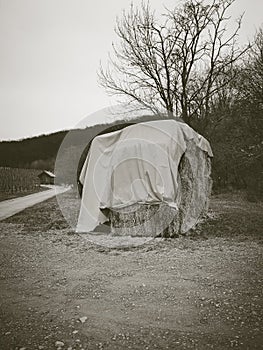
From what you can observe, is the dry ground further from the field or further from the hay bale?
the field

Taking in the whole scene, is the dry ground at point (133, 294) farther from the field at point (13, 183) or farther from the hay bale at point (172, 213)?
the field at point (13, 183)

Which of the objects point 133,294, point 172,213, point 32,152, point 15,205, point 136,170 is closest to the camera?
point 133,294

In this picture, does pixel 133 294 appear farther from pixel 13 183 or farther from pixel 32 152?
pixel 32 152

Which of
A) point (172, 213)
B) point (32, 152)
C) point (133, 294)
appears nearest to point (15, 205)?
point (172, 213)

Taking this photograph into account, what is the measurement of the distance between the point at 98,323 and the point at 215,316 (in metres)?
1.46

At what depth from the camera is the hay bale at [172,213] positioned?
28.3 ft

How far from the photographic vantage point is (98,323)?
12.8ft

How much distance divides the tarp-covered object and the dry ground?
1.30 meters

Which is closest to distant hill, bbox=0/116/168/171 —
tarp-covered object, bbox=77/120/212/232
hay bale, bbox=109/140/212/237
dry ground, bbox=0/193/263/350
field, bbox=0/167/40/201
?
field, bbox=0/167/40/201

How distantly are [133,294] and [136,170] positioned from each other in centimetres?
486

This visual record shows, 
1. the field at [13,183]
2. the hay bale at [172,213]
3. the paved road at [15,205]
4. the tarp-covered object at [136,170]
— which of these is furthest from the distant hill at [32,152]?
the hay bale at [172,213]

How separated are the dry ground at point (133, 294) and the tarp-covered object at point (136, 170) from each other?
4.27 feet

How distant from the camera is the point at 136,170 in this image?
9.28 metres

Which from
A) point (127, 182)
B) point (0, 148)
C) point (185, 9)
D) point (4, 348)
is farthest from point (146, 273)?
point (0, 148)
